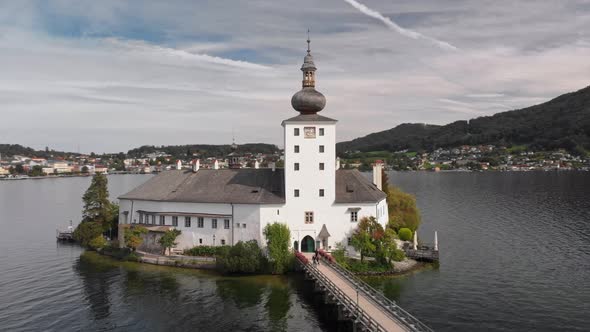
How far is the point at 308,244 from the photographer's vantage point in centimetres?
4716

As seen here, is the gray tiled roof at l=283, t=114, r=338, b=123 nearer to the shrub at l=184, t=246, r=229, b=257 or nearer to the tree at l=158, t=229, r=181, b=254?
the shrub at l=184, t=246, r=229, b=257

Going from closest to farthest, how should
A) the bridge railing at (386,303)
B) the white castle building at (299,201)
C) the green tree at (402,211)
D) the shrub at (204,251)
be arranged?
the bridge railing at (386,303) < the white castle building at (299,201) < the shrub at (204,251) < the green tree at (402,211)

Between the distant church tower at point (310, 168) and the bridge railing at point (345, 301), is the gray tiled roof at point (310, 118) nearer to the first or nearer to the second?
the distant church tower at point (310, 168)

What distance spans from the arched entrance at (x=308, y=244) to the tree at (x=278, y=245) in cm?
251

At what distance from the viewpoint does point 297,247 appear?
46844 mm

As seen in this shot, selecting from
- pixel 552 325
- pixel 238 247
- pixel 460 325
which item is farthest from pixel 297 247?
pixel 552 325

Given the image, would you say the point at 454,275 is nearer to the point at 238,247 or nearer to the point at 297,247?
the point at 297,247

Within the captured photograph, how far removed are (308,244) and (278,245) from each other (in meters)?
4.13

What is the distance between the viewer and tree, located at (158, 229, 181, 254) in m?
48.5

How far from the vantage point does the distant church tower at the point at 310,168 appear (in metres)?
46.8

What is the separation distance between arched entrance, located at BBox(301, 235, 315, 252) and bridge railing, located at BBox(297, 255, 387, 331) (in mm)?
5483

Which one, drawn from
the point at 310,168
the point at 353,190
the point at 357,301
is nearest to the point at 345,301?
the point at 357,301

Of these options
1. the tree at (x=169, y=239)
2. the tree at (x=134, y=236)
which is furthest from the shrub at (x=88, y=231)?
the tree at (x=169, y=239)

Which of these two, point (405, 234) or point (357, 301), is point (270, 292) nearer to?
point (357, 301)
